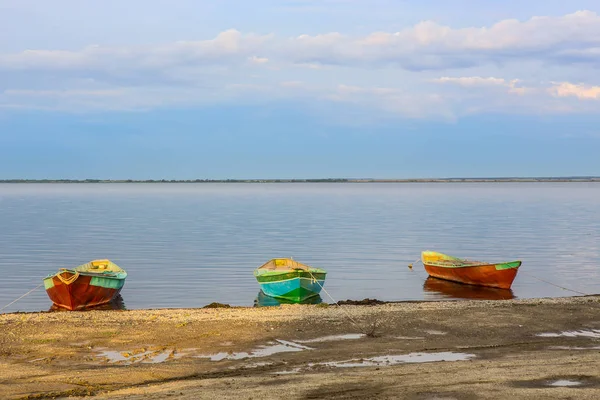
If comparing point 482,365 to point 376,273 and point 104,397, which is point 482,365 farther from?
point 376,273

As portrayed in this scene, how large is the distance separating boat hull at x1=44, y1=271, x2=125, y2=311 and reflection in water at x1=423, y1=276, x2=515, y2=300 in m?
13.9

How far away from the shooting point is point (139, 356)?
1562cm

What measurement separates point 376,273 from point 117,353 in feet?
72.2

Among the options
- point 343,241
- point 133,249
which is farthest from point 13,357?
point 343,241

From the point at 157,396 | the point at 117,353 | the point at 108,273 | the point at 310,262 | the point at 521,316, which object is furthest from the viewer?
the point at 310,262

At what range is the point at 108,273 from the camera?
28.6 m

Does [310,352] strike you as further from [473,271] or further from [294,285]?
[473,271]

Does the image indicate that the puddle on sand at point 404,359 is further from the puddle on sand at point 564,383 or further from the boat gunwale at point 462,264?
the boat gunwale at point 462,264

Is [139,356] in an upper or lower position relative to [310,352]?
lower

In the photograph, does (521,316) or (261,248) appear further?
(261,248)

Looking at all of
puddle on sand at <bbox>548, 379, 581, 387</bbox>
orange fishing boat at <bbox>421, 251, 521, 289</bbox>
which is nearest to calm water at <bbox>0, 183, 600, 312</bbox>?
orange fishing boat at <bbox>421, 251, 521, 289</bbox>

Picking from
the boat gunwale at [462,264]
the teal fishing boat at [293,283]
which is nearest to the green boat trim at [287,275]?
the teal fishing boat at [293,283]

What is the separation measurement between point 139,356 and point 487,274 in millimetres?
19782

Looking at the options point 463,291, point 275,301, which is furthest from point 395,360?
point 463,291
